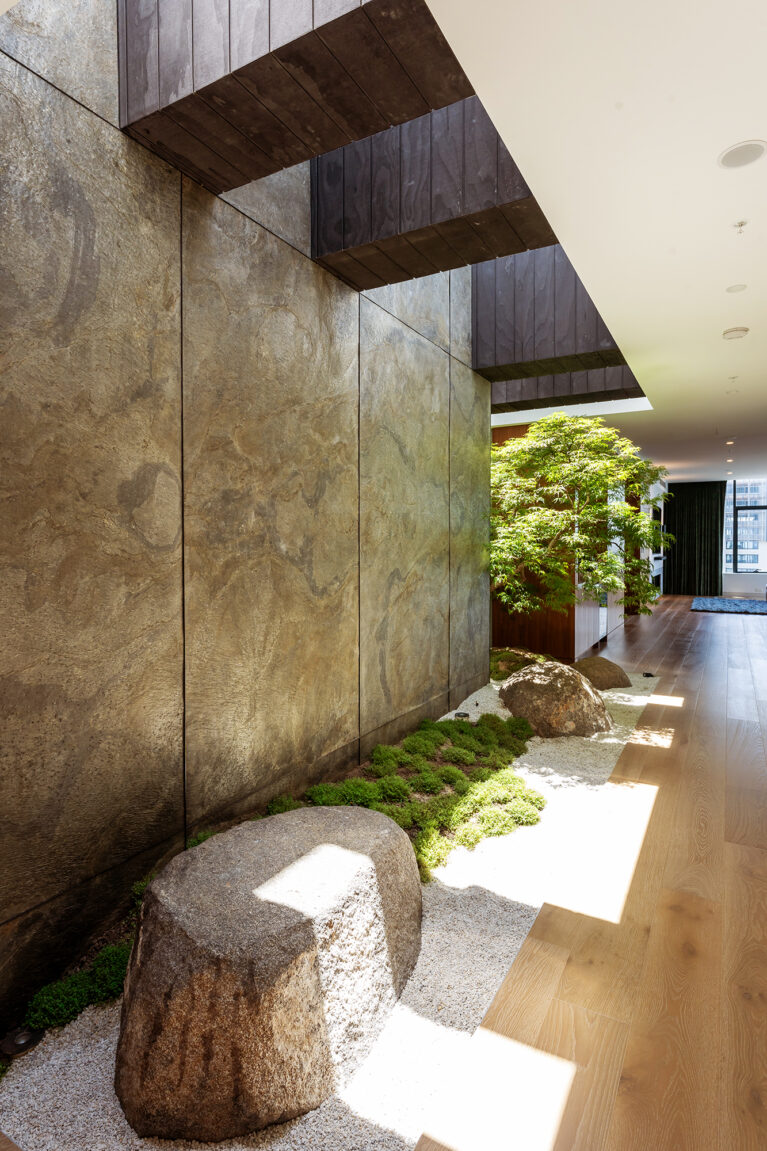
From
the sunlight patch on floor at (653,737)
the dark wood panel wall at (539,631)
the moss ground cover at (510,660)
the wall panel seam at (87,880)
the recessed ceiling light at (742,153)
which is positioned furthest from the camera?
the dark wood panel wall at (539,631)

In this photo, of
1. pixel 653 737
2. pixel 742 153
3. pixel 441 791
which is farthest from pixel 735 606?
pixel 742 153

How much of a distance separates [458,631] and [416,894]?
112 inches

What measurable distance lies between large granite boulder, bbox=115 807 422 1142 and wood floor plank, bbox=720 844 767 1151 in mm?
838

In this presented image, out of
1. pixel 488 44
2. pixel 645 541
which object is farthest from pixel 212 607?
pixel 645 541

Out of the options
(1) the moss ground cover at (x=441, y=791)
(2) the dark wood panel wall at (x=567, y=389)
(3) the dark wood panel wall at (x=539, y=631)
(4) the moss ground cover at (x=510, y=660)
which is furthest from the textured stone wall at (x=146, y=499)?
(3) the dark wood panel wall at (x=539, y=631)

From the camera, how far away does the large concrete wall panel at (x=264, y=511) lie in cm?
230

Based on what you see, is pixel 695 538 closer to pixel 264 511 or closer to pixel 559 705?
pixel 559 705

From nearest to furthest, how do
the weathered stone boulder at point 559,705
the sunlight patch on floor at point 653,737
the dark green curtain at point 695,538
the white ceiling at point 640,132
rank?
the white ceiling at point 640,132 → the sunlight patch on floor at point 653,737 → the weathered stone boulder at point 559,705 → the dark green curtain at point 695,538

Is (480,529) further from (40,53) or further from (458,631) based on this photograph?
(40,53)

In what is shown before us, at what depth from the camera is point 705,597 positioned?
13703 mm

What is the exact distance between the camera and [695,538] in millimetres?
14391

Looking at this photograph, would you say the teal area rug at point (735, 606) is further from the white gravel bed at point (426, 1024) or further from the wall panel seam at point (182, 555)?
the wall panel seam at point (182, 555)

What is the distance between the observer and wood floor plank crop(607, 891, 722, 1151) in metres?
1.29

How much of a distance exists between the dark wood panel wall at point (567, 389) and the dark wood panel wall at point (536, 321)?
0.52 m
